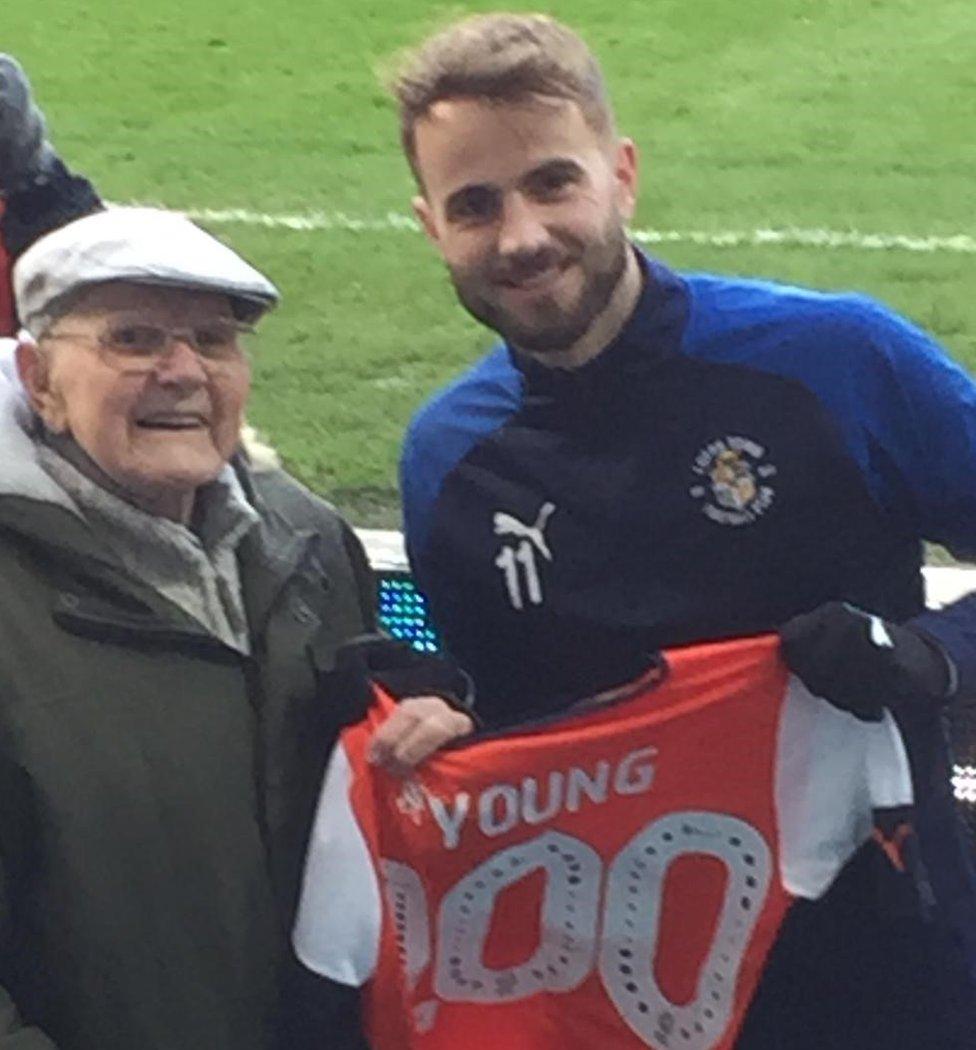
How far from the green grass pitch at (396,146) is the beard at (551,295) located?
327cm

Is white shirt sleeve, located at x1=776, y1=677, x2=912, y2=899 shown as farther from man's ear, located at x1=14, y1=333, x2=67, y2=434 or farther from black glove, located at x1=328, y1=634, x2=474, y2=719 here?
man's ear, located at x1=14, y1=333, x2=67, y2=434

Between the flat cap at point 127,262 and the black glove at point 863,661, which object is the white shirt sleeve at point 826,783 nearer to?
the black glove at point 863,661

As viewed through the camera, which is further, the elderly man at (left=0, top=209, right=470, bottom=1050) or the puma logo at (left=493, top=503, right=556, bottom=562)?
the puma logo at (left=493, top=503, right=556, bottom=562)

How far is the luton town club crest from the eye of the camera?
8.05ft

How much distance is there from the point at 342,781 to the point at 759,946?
1.74ft

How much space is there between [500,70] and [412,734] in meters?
0.74

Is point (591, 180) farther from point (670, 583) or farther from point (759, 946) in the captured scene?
point (759, 946)

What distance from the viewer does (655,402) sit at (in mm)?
2486

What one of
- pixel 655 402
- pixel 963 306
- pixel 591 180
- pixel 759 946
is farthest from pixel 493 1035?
pixel 963 306

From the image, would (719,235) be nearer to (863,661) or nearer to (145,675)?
A: (863,661)

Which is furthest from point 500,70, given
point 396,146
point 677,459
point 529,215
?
point 396,146

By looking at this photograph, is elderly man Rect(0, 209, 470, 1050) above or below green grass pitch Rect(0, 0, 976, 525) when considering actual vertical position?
above

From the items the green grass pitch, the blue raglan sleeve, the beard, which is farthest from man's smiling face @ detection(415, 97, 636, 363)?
the green grass pitch

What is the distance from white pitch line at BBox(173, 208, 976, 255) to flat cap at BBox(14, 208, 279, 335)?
5877 mm
